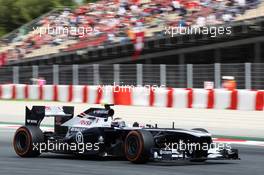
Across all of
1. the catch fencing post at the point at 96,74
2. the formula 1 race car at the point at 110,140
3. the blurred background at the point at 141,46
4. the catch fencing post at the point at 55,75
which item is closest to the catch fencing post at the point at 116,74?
the blurred background at the point at 141,46

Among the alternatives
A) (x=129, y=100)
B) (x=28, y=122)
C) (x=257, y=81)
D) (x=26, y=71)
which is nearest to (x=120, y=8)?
(x=26, y=71)

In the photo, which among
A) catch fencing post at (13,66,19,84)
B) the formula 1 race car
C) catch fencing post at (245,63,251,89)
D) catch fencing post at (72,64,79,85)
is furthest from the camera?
catch fencing post at (13,66,19,84)

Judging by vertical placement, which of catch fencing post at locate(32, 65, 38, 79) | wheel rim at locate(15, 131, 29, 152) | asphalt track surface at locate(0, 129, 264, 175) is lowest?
asphalt track surface at locate(0, 129, 264, 175)

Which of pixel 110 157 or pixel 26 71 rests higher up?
pixel 26 71

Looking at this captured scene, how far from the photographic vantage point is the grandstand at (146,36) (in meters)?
24.7

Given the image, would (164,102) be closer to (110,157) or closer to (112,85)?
(112,85)

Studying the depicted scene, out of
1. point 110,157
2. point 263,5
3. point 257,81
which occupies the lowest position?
point 110,157

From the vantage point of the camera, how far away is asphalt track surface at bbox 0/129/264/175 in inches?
350

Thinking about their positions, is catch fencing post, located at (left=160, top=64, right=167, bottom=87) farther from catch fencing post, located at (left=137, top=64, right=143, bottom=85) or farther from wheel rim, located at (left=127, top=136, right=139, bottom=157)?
wheel rim, located at (left=127, top=136, right=139, bottom=157)

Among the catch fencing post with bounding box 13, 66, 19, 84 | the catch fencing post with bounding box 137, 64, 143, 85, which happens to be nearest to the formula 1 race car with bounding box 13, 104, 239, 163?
the catch fencing post with bounding box 137, 64, 143, 85

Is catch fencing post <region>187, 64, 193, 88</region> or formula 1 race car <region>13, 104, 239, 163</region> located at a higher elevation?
catch fencing post <region>187, 64, 193, 88</region>

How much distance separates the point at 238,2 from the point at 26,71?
7.88 m

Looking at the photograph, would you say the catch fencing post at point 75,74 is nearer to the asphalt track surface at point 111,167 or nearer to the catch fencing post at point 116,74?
the catch fencing post at point 116,74

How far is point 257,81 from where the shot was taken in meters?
18.1
